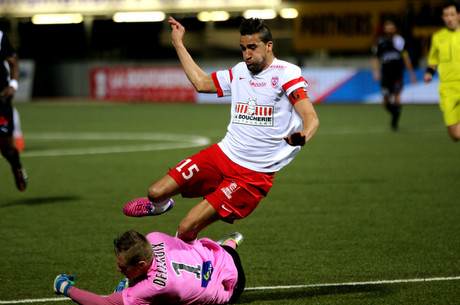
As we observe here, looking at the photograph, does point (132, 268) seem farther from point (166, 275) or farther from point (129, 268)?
point (166, 275)

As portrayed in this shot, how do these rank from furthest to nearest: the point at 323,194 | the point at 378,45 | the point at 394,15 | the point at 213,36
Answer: the point at 213,36
the point at 394,15
the point at 378,45
the point at 323,194

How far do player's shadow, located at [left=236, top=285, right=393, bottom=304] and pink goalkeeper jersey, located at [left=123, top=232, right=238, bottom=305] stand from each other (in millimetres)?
257

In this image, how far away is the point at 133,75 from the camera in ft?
109

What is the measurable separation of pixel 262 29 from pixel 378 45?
14910 mm

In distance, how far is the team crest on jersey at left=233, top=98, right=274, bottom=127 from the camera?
6.05 meters

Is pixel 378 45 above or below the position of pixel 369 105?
above

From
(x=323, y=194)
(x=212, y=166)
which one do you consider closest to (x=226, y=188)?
(x=212, y=166)

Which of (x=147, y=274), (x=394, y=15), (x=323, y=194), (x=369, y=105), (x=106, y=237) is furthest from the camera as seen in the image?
(x=394, y=15)

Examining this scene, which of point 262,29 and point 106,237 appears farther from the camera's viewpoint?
point 106,237

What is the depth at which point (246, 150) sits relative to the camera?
6090 mm

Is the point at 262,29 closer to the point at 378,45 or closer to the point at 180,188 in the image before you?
the point at 180,188

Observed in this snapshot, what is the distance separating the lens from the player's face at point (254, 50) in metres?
5.93

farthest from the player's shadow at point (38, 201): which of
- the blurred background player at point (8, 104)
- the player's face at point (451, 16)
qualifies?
the player's face at point (451, 16)

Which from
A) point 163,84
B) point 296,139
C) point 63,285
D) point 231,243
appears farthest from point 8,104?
point 163,84
